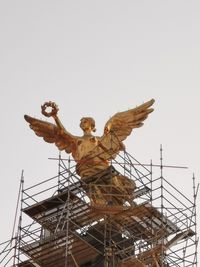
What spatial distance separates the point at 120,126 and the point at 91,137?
1.17 meters

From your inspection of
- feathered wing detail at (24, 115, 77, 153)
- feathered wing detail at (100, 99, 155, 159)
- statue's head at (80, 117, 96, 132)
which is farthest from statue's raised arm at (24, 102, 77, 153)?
feathered wing detail at (100, 99, 155, 159)

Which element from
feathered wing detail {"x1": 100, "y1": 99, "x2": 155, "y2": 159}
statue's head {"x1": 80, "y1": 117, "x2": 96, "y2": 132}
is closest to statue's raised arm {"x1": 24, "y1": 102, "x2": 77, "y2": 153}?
statue's head {"x1": 80, "y1": 117, "x2": 96, "y2": 132}

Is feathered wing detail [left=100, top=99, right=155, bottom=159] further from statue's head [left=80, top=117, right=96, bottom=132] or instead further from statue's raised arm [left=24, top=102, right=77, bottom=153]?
statue's raised arm [left=24, top=102, right=77, bottom=153]

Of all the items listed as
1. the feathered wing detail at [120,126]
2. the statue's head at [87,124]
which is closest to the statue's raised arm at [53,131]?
the statue's head at [87,124]

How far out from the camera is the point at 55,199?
45.2m

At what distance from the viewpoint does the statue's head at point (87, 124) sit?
4744 cm

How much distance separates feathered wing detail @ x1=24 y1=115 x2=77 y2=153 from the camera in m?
47.2

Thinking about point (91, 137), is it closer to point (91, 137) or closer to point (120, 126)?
point (91, 137)

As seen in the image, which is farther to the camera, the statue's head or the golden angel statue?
the statue's head

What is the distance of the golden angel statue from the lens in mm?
46344

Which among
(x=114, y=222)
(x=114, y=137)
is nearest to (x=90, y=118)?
(x=114, y=137)

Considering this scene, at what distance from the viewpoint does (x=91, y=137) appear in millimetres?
46938

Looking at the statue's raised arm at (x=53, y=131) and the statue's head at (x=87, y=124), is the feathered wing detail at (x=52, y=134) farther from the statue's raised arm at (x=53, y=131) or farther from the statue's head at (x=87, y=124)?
the statue's head at (x=87, y=124)

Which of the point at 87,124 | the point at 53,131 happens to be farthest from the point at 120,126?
the point at 53,131
